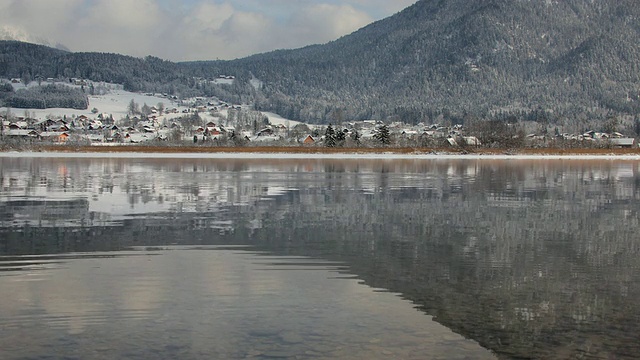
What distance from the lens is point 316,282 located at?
12.1 m

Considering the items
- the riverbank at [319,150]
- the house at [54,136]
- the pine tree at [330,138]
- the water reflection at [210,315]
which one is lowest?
the water reflection at [210,315]

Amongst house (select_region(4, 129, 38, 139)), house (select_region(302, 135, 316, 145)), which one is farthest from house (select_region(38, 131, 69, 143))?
house (select_region(302, 135, 316, 145))

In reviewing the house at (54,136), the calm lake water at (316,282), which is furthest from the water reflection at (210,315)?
the house at (54,136)

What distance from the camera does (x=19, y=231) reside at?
58.4 ft

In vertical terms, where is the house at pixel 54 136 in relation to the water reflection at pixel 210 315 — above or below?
above

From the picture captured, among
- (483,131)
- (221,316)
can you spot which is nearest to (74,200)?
(221,316)

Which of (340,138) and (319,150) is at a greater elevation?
(340,138)

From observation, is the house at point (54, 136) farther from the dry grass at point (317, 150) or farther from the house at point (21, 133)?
the dry grass at point (317, 150)

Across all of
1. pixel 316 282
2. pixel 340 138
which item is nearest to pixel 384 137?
pixel 340 138

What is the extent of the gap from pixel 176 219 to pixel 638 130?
19527 centimetres

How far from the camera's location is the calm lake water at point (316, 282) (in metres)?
8.77

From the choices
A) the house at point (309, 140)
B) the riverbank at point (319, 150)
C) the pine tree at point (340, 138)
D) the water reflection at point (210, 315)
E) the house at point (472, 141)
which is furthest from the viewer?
the house at point (309, 140)

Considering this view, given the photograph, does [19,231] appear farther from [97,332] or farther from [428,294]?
[428,294]

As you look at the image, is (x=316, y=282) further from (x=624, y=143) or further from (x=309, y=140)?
(x=624, y=143)
